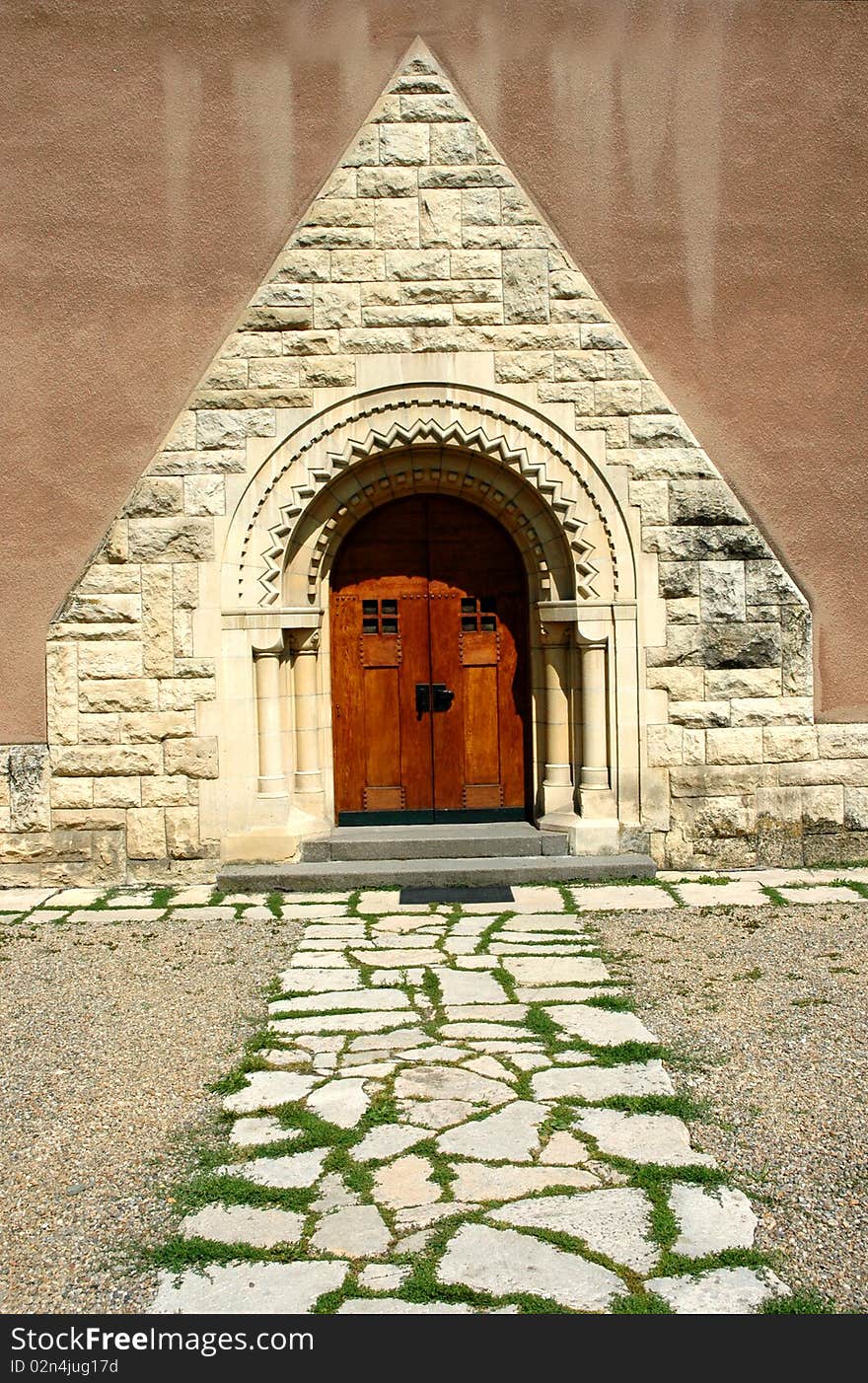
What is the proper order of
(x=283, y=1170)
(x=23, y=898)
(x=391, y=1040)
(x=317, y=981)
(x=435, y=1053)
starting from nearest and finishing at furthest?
1. (x=283, y=1170)
2. (x=435, y=1053)
3. (x=391, y=1040)
4. (x=317, y=981)
5. (x=23, y=898)

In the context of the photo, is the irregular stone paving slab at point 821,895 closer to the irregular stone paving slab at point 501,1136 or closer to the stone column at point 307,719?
the stone column at point 307,719

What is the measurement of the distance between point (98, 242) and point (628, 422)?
354 cm

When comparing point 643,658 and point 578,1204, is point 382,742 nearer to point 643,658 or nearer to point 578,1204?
point 643,658

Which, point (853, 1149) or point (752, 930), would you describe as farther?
point (752, 930)

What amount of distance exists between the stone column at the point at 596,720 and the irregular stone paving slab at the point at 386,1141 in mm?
4129

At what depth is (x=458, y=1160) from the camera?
3723 millimetres

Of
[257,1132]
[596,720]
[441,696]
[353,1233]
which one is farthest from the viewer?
[441,696]

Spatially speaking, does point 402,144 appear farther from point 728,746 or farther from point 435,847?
point 435,847

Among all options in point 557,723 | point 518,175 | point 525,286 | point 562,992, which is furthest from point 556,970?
point 518,175

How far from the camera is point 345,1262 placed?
3.12 m

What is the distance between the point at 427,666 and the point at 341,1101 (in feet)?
14.7

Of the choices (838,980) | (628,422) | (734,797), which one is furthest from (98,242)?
(838,980)

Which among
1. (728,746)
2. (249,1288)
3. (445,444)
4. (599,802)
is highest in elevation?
(445,444)

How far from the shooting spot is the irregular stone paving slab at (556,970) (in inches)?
219
